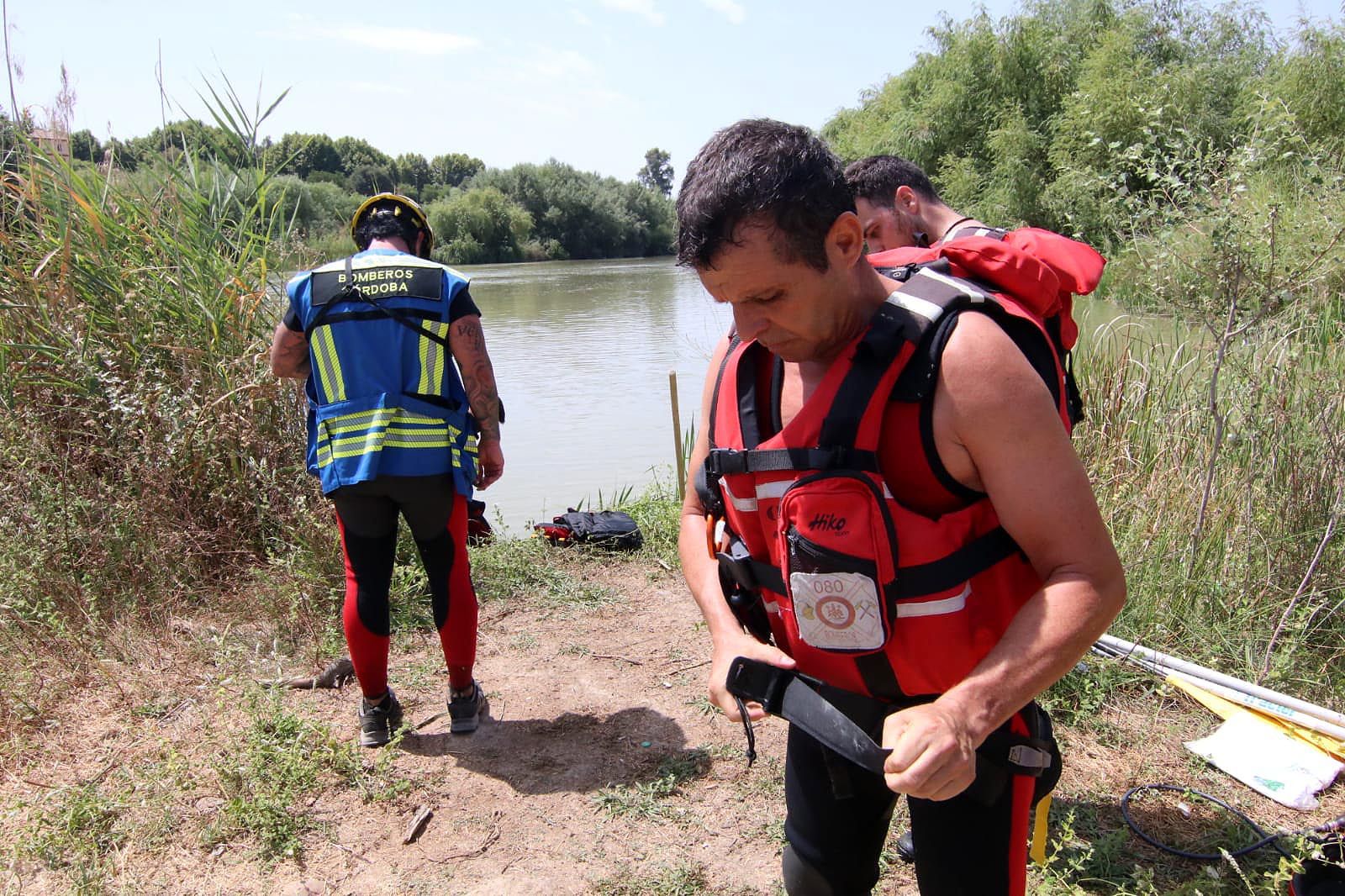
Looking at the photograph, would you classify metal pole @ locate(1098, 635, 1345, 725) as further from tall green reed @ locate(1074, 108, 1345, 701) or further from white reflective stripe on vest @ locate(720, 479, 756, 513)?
white reflective stripe on vest @ locate(720, 479, 756, 513)

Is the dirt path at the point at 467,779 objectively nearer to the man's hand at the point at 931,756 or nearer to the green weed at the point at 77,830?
the green weed at the point at 77,830

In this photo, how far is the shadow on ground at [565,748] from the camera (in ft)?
10.8

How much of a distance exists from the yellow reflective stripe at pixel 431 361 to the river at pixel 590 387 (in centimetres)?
193

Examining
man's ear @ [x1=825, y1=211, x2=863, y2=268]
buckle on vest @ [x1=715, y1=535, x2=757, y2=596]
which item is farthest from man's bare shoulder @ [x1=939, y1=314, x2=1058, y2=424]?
buckle on vest @ [x1=715, y1=535, x2=757, y2=596]

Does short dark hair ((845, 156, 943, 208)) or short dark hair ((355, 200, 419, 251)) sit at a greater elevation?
short dark hair ((845, 156, 943, 208))

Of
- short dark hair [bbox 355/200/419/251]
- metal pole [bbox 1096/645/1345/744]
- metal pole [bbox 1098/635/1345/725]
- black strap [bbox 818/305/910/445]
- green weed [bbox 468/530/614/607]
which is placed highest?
short dark hair [bbox 355/200/419/251]

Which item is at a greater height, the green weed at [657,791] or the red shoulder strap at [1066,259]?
the red shoulder strap at [1066,259]

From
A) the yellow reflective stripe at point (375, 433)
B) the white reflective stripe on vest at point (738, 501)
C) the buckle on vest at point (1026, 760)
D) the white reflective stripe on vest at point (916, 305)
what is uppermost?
the white reflective stripe on vest at point (916, 305)

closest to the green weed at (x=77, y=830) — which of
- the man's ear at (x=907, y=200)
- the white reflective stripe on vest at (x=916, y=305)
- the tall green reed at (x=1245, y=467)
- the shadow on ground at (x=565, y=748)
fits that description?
the shadow on ground at (x=565, y=748)

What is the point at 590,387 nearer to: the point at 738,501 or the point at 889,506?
the point at 738,501

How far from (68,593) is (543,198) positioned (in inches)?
2027

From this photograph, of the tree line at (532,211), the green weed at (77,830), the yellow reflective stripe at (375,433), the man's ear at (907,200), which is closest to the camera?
the green weed at (77,830)

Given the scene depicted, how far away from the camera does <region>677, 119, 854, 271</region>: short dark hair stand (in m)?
1.31

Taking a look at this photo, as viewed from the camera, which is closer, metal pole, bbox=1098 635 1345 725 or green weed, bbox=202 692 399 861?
green weed, bbox=202 692 399 861
